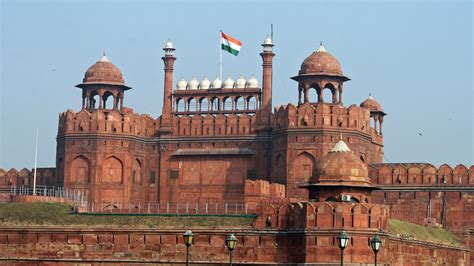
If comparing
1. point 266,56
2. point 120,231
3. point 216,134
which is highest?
point 266,56

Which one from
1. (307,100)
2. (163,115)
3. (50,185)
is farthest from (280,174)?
(50,185)

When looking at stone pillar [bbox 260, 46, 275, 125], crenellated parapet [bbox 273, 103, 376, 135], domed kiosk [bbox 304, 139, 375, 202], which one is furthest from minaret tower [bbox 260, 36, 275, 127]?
domed kiosk [bbox 304, 139, 375, 202]

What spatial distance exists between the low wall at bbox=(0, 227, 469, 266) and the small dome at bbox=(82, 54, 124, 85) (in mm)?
14717

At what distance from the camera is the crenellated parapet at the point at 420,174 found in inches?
2822

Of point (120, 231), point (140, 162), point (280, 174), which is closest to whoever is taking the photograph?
point (120, 231)

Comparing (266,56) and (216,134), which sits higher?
(266,56)

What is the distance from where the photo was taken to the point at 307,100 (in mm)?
72250

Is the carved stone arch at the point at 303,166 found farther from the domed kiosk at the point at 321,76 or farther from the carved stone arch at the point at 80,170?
the carved stone arch at the point at 80,170

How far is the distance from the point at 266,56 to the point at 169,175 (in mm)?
9266

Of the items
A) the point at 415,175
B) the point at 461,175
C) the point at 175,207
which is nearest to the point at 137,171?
the point at 175,207

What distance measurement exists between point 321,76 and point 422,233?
36.1 ft

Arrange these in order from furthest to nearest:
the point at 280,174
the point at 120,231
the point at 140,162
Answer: the point at 140,162 < the point at 280,174 < the point at 120,231

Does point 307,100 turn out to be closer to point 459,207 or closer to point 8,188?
point 459,207

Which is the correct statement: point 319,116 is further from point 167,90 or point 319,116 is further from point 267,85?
point 167,90
